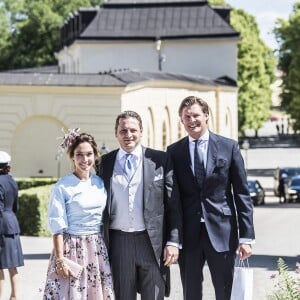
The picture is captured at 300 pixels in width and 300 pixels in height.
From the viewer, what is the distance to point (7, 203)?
43.1ft

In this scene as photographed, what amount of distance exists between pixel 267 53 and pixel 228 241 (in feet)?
306

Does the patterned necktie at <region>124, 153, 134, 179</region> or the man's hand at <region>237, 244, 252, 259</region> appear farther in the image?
the man's hand at <region>237, 244, 252, 259</region>

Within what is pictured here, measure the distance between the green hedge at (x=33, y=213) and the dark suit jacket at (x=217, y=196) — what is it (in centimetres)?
1647

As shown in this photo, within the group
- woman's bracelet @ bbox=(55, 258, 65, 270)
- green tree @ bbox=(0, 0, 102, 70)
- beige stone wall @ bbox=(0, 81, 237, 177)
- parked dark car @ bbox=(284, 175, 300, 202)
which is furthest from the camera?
green tree @ bbox=(0, 0, 102, 70)

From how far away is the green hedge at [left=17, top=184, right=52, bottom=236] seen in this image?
25719 mm

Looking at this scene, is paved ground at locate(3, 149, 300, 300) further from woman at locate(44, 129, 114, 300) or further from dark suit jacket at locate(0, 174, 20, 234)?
woman at locate(44, 129, 114, 300)

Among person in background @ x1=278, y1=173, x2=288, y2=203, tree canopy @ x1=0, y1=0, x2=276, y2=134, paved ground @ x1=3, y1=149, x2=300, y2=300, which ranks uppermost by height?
tree canopy @ x1=0, y1=0, x2=276, y2=134

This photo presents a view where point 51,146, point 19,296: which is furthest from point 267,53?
point 19,296

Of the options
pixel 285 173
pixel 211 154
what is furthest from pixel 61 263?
pixel 285 173

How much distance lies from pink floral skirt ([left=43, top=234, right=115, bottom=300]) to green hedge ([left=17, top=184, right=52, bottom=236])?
16759 mm

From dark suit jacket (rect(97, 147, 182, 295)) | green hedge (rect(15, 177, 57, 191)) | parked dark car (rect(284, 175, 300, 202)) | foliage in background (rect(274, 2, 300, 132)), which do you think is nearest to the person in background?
parked dark car (rect(284, 175, 300, 202))

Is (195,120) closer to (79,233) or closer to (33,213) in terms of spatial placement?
(79,233)

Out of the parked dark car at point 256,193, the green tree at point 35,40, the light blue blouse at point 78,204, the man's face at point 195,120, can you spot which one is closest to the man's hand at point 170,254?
the light blue blouse at point 78,204

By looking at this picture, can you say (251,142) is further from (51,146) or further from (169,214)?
(169,214)
